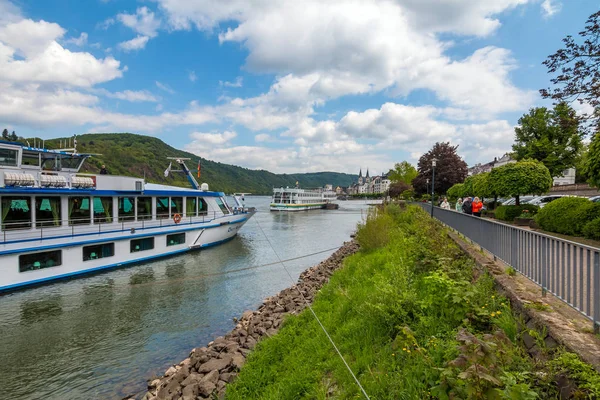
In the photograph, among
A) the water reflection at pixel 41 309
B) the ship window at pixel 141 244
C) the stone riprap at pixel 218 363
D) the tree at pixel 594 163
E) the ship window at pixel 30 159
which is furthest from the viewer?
the ship window at pixel 141 244

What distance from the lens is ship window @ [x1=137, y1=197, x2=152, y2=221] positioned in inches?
725

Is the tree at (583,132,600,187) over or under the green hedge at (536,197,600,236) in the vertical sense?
over

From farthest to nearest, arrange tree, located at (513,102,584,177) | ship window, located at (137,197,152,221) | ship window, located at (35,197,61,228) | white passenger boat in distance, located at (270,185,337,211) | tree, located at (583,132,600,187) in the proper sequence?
white passenger boat in distance, located at (270,185,337,211)
tree, located at (513,102,584,177)
ship window, located at (137,197,152,221)
ship window, located at (35,197,61,228)
tree, located at (583,132,600,187)

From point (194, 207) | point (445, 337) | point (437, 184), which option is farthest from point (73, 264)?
point (437, 184)

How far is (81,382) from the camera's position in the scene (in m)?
6.93

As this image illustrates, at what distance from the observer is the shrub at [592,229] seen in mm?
10312

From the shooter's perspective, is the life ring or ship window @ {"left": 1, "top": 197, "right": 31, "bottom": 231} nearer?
ship window @ {"left": 1, "top": 197, "right": 31, "bottom": 231}

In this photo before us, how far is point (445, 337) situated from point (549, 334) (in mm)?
1102

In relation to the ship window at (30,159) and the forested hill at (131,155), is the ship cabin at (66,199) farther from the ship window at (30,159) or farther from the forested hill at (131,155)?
the forested hill at (131,155)

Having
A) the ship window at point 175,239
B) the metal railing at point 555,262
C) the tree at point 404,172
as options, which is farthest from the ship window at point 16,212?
the tree at point 404,172

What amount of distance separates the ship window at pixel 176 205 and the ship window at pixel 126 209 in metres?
2.64

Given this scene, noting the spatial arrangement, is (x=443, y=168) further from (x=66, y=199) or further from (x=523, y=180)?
(x=66, y=199)

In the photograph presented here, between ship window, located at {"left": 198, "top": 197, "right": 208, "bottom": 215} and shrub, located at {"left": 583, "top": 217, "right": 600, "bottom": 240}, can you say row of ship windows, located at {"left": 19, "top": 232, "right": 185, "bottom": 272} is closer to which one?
ship window, located at {"left": 198, "top": 197, "right": 208, "bottom": 215}

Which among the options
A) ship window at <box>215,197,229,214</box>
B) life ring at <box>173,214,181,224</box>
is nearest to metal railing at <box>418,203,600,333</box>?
life ring at <box>173,214,181,224</box>
